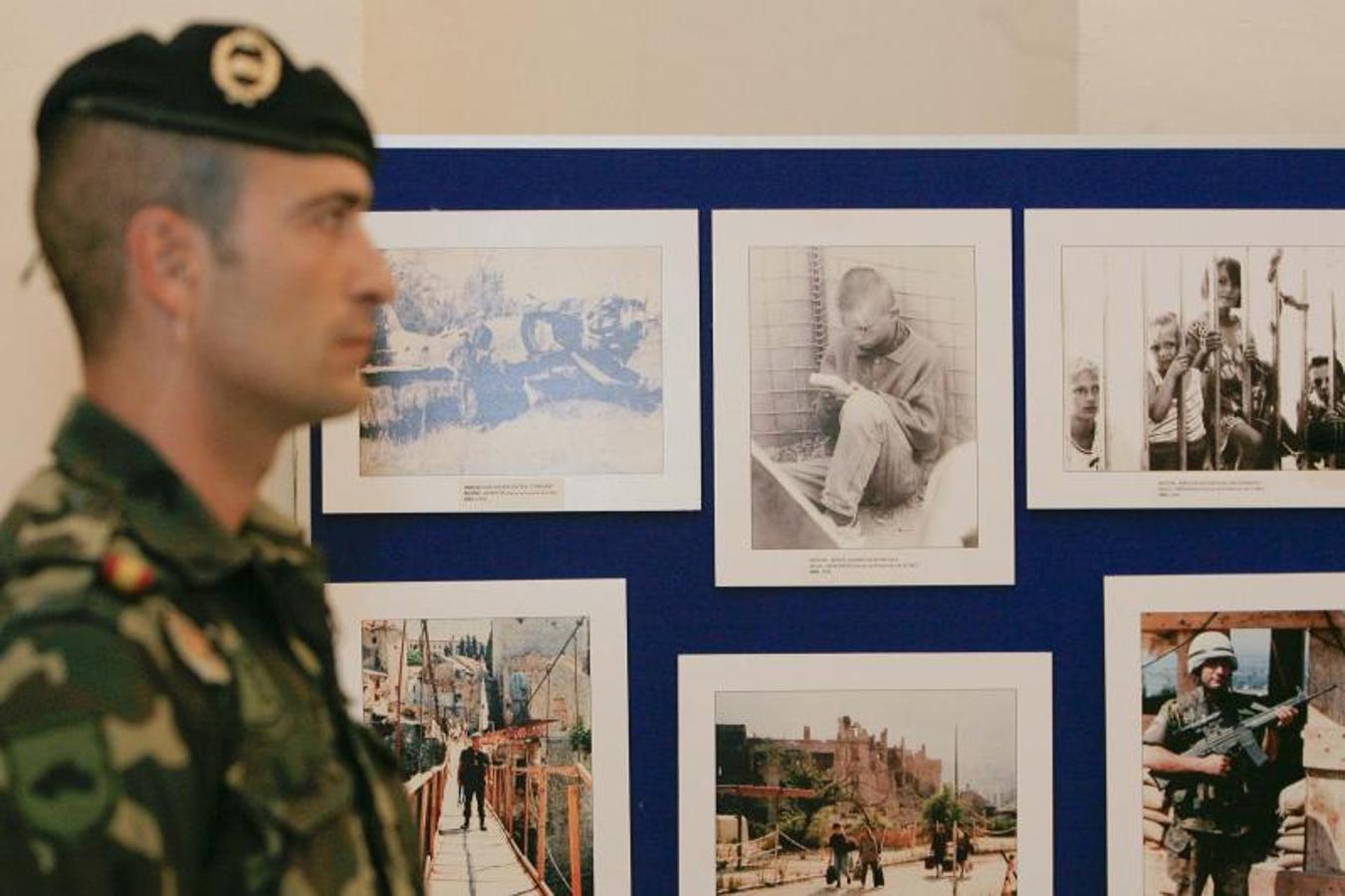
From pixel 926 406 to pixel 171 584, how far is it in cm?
99

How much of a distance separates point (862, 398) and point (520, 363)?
0.36 m

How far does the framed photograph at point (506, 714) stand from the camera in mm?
1626

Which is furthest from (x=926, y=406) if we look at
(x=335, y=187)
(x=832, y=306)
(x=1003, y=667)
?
(x=335, y=187)

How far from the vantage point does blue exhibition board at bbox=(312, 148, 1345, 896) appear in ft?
5.36

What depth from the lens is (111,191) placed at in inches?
33.1

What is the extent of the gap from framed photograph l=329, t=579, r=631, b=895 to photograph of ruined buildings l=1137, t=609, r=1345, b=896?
555 mm

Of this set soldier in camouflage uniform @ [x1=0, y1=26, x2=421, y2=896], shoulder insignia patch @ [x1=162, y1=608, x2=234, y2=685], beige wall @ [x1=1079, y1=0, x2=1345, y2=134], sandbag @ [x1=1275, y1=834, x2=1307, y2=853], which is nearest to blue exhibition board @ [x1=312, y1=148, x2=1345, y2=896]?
sandbag @ [x1=1275, y1=834, x2=1307, y2=853]

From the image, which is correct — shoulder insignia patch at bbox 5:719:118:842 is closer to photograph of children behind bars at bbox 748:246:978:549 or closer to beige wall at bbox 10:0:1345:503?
photograph of children behind bars at bbox 748:246:978:549

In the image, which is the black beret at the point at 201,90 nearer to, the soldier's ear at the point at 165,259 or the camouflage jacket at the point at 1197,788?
the soldier's ear at the point at 165,259

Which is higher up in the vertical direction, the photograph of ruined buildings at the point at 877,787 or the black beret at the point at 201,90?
the black beret at the point at 201,90

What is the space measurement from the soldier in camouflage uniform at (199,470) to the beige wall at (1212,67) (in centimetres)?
132

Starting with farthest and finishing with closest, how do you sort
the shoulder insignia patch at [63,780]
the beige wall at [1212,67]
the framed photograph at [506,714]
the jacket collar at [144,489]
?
the beige wall at [1212,67] < the framed photograph at [506,714] < the jacket collar at [144,489] < the shoulder insignia patch at [63,780]

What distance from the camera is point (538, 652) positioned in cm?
163

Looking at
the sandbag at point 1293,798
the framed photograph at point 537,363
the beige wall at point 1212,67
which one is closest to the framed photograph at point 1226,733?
the sandbag at point 1293,798
